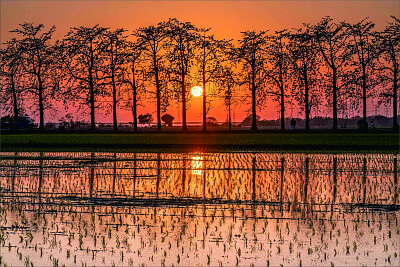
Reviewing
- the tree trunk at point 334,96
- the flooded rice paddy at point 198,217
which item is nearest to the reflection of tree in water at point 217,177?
the flooded rice paddy at point 198,217

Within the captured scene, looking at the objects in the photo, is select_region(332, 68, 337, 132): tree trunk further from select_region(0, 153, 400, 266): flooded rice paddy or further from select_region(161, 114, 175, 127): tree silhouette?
select_region(161, 114, 175, 127): tree silhouette

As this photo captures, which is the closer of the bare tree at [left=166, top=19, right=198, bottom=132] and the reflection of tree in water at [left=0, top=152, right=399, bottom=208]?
the reflection of tree in water at [left=0, top=152, right=399, bottom=208]

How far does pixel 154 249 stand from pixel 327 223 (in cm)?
403

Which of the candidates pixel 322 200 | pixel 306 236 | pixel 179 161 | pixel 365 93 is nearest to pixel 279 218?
pixel 306 236

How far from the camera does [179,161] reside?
102 feet

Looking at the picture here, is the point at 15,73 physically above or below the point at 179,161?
above

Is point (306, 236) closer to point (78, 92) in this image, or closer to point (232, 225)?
point (232, 225)

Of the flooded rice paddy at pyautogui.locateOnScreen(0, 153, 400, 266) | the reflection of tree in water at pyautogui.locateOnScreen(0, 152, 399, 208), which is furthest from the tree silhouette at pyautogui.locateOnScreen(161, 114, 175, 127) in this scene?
the flooded rice paddy at pyautogui.locateOnScreen(0, 153, 400, 266)

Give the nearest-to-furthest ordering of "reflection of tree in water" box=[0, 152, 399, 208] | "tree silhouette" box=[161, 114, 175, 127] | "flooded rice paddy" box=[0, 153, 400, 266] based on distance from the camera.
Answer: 1. "flooded rice paddy" box=[0, 153, 400, 266]
2. "reflection of tree in water" box=[0, 152, 399, 208]
3. "tree silhouette" box=[161, 114, 175, 127]

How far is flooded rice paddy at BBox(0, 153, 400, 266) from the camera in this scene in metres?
10.3

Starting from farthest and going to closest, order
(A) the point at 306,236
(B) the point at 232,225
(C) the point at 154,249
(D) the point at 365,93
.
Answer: (D) the point at 365,93 → (B) the point at 232,225 → (A) the point at 306,236 → (C) the point at 154,249

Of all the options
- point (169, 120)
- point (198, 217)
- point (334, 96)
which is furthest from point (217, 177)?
point (169, 120)

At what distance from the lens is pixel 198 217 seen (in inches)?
544

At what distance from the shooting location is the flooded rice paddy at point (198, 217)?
10281 mm
